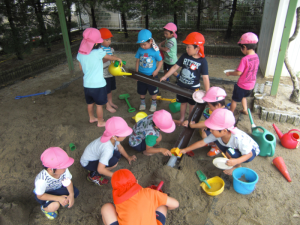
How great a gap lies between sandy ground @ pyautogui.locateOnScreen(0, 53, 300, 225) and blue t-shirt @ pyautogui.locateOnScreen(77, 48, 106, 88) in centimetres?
74

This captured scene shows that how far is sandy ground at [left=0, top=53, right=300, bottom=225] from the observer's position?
2.08 m

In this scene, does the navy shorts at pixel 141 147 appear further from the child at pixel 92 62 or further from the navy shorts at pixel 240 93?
the navy shorts at pixel 240 93

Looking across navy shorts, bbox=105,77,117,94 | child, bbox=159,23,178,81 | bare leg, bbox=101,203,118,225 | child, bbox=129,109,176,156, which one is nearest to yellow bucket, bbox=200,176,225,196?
child, bbox=129,109,176,156

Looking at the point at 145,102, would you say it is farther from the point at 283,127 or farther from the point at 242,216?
the point at 242,216

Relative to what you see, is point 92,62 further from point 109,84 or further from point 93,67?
point 109,84

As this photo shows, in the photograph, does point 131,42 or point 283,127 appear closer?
point 283,127

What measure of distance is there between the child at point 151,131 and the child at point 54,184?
0.91 meters

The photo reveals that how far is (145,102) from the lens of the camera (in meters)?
4.21

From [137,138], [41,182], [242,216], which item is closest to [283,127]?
[242,216]

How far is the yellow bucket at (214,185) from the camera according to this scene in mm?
2234

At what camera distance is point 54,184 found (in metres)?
2.02

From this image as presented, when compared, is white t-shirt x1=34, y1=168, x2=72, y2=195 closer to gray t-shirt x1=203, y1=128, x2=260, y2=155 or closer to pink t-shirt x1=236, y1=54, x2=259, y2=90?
gray t-shirt x1=203, y1=128, x2=260, y2=155

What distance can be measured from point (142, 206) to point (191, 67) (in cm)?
203

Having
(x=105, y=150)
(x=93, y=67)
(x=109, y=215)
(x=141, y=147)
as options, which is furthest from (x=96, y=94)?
(x=109, y=215)
